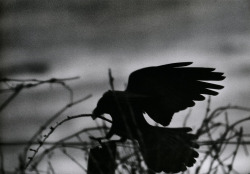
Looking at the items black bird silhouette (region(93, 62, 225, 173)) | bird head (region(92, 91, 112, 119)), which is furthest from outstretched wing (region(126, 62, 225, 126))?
bird head (region(92, 91, 112, 119))

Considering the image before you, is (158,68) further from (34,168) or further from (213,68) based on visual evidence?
(34,168)

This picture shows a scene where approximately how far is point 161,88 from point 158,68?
0.24 m

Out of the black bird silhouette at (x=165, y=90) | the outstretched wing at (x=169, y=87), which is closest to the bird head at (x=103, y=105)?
the black bird silhouette at (x=165, y=90)

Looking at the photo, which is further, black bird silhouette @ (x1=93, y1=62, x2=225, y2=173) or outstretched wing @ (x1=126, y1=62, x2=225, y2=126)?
outstretched wing @ (x1=126, y1=62, x2=225, y2=126)

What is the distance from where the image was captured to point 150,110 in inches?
161

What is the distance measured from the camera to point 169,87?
444cm

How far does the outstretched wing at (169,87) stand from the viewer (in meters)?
4.13

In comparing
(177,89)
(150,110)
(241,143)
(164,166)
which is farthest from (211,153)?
(177,89)

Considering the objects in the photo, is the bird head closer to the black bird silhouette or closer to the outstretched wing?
the black bird silhouette

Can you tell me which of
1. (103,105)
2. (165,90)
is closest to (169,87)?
(165,90)

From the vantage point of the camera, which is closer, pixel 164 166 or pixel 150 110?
pixel 164 166

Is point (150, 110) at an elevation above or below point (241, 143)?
below

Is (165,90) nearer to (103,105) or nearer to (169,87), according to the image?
(169,87)

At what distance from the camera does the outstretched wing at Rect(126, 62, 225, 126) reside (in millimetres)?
4133
